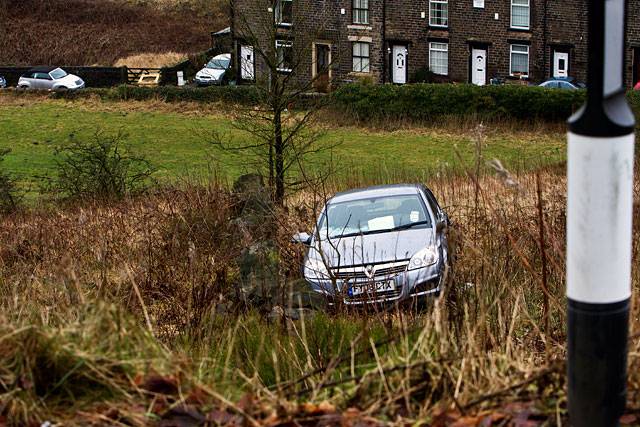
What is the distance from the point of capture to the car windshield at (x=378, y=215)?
11.8m

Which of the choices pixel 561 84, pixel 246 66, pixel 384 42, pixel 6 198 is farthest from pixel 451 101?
pixel 6 198

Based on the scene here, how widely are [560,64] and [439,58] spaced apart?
6.27 m

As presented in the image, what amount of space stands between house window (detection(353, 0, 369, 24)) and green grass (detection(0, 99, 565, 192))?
11.3 metres

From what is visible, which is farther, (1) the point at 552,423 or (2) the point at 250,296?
(2) the point at 250,296

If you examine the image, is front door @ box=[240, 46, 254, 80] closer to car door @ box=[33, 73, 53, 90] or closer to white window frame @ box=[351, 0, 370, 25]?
white window frame @ box=[351, 0, 370, 25]

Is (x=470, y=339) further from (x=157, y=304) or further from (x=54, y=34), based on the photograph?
(x=54, y=34)

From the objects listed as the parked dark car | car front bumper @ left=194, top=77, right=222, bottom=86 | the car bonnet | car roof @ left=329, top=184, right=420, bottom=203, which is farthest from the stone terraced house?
the car bonnet

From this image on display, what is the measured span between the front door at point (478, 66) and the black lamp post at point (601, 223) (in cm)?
4721

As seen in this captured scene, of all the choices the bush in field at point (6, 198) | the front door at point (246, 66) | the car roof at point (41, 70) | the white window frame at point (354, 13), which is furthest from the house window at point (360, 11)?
the bush in field at point (6, 198)

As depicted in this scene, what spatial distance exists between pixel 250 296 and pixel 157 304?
1587 millimetres

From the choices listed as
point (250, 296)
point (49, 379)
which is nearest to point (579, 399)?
point (49, 379)

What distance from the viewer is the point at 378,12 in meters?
47.9

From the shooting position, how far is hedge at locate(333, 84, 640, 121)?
36562mm

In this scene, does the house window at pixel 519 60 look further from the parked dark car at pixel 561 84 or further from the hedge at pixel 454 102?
the hedge at pixel 454 102
